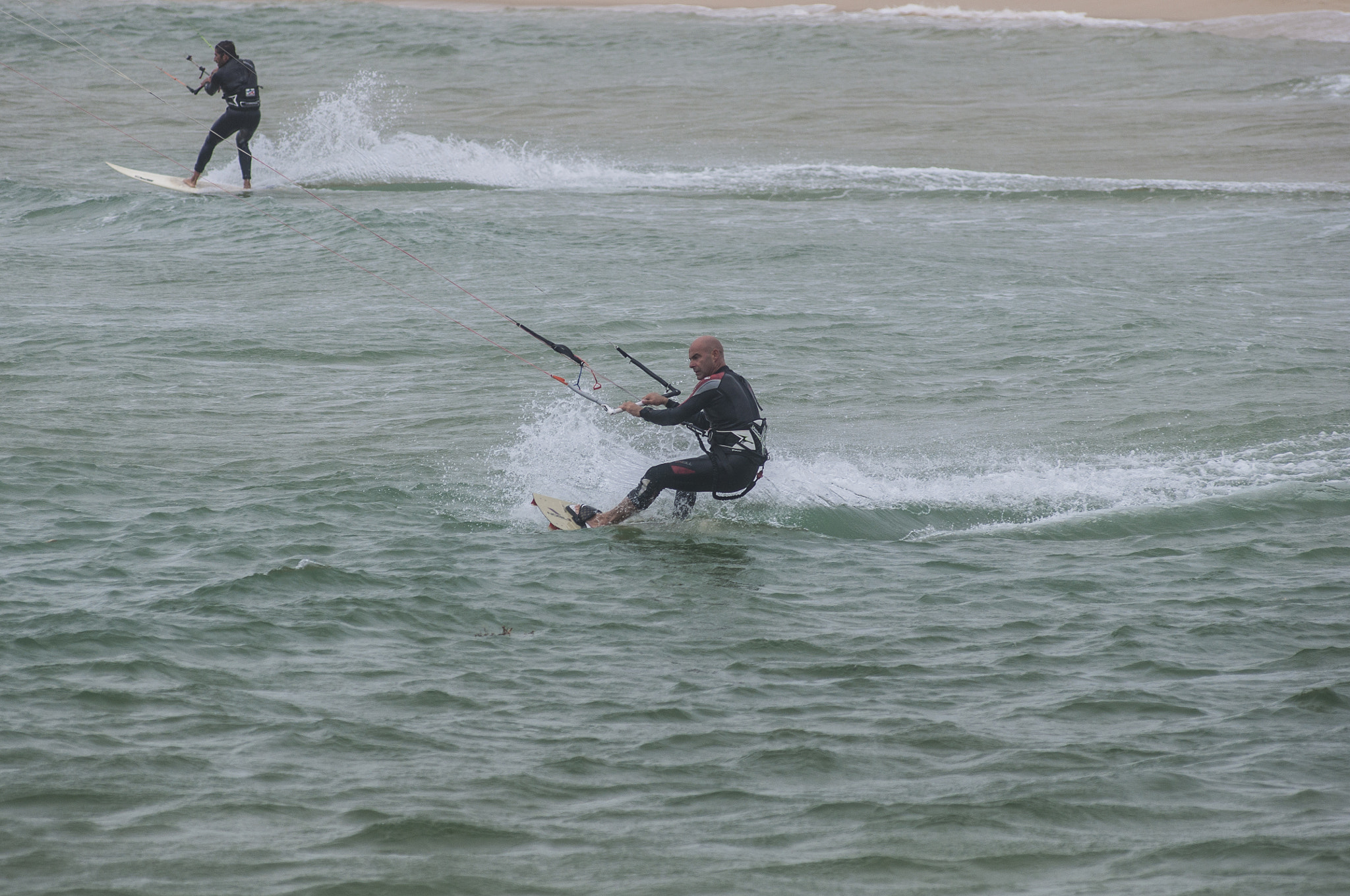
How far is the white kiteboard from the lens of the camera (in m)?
9.66

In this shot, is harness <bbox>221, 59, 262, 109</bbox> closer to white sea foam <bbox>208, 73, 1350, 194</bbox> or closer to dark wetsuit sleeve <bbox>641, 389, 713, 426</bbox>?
white sea foam <bbox>208, 73, 1350, 194</bbox>

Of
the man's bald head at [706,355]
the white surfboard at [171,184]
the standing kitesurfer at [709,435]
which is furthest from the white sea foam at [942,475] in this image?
the white surfboard at [171,184]

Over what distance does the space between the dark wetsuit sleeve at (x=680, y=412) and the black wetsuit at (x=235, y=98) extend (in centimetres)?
1305

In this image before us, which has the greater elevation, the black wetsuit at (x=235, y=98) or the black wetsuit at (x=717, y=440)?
the black wetsuit at (x=235, y=98)

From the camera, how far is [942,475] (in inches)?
438

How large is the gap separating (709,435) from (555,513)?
1319 millimetres

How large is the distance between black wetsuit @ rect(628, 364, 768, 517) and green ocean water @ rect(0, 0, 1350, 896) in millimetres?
383

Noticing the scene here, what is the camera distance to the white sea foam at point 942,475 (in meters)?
10.4

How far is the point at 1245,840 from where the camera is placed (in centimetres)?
540

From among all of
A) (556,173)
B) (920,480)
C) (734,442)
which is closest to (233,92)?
(556,173)

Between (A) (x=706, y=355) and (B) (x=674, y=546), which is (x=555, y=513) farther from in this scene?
(A) (x=706, y=355)

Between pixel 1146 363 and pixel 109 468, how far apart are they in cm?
1105

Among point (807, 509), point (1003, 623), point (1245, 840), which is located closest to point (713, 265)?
point (807, 509)

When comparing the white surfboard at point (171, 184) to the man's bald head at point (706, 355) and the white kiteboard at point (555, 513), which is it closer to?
the white kiteboard at point (555, 513)
